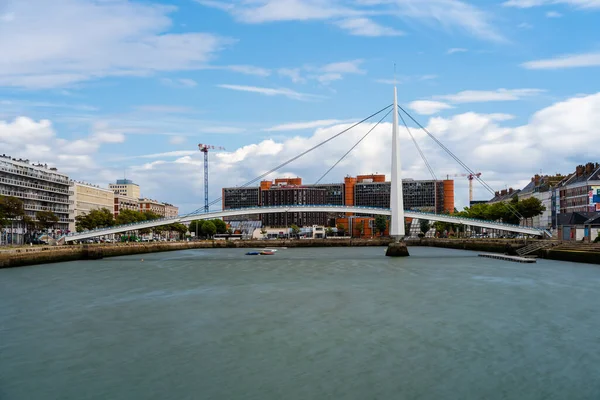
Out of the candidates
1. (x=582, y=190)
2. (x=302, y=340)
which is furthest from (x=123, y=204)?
(x=302, y=340)

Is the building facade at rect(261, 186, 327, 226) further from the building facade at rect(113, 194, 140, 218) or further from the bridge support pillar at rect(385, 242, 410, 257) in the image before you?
the bridge support pillar at rect(385, 242, 410, 257)

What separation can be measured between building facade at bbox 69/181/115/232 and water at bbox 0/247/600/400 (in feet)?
176

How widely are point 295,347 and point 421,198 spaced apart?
13841 cm

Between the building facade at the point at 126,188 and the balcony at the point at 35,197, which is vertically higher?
the building facade at the point at 126,188

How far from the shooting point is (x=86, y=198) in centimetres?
8831

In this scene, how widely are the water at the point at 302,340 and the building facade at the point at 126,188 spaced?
109936mm

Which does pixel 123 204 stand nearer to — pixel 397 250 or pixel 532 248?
pixel 397 250

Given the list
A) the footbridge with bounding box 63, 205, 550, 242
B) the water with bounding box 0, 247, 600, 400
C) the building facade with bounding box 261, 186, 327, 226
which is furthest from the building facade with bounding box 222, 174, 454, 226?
the water with bounding box 0, 247, 600, 400

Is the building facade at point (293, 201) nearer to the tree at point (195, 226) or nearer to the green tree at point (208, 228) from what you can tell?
the green tree at point (208, 228)

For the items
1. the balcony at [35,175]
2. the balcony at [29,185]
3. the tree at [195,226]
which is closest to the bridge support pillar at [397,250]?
the balcony at [29,185]

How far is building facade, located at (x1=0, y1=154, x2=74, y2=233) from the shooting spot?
63.7 meters

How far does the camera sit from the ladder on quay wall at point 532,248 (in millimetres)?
48188

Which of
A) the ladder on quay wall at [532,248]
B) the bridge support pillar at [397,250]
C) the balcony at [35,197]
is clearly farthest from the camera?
the balcony at [35,197]

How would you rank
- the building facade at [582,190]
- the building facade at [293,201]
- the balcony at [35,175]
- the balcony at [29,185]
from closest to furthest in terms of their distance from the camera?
1. the building facade at [582,190]
2. the balcony at [29,185]
3. the balcony at [35,175]
4. the building facade at [293,201]
